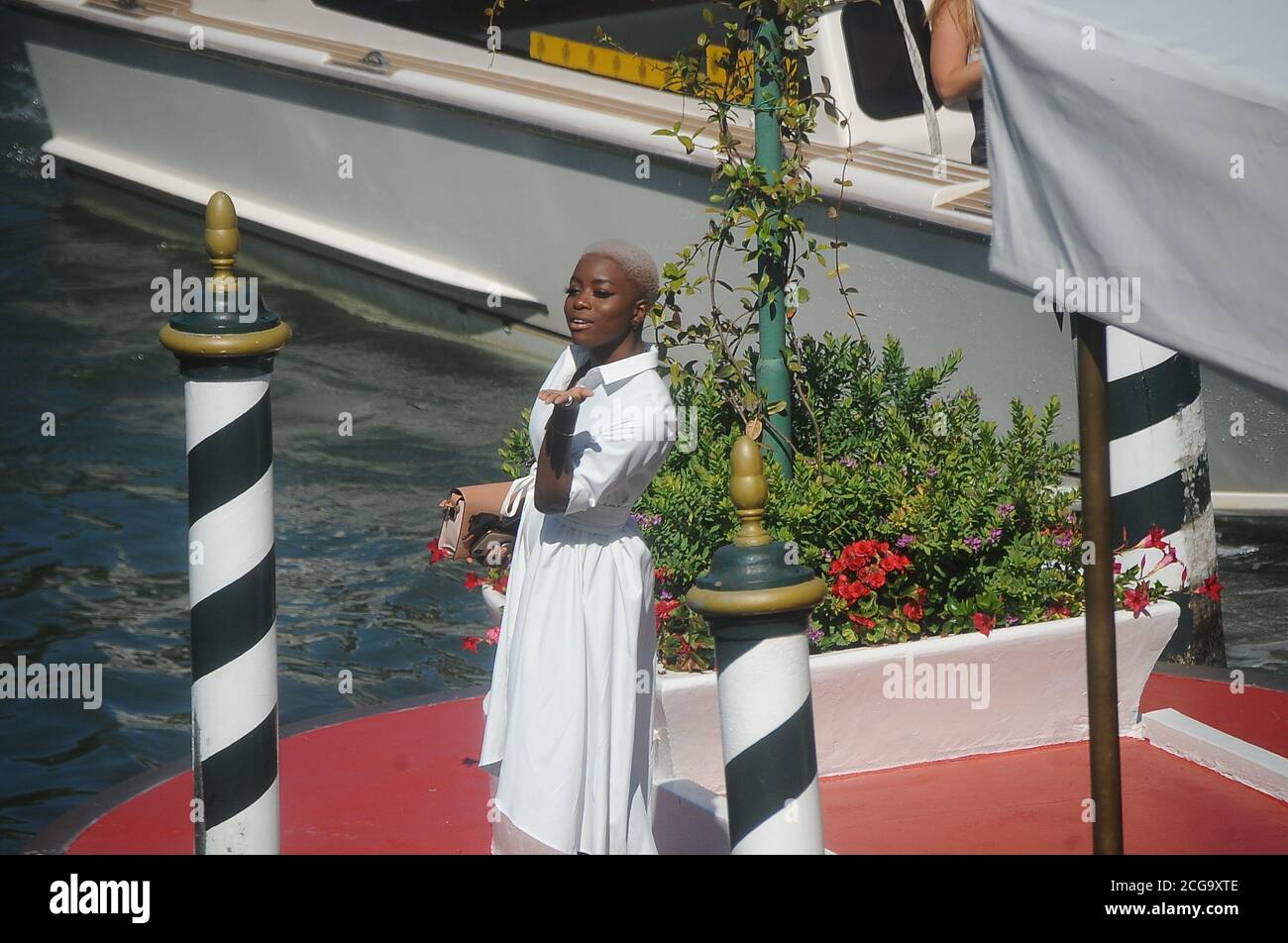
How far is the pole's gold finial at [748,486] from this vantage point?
2.90 metres

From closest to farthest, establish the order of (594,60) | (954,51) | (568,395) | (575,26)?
(568,395), (954,51), (594,60), (575,26)

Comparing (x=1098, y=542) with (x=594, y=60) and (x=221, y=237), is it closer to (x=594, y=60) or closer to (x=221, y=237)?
(x=221, y=237)

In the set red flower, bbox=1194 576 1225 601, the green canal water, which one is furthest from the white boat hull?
red flower, bbox=1194 576 1225 601

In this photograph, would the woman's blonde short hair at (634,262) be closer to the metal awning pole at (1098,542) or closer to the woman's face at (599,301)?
the woman's face at (599,301)

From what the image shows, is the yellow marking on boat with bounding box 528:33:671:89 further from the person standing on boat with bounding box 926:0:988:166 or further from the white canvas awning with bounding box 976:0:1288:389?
the white canvas awning with bounding box 976:0:1288:389

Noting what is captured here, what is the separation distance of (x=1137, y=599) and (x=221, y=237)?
9.92ft

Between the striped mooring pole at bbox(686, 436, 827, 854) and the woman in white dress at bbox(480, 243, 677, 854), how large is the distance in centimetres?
68

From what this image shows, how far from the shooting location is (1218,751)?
5.05 meters

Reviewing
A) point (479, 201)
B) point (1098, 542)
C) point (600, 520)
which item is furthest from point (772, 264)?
point (479, 201)

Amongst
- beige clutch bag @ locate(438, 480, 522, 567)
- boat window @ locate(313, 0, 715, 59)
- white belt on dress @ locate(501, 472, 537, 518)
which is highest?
boat window @ locate(313, 0, 715, 59)

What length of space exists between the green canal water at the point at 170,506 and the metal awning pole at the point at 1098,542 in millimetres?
3828

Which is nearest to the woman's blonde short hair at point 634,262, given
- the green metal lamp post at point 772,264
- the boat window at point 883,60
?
the green metal lamp post at point 772,264

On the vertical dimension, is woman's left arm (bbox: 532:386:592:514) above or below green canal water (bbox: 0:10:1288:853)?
above

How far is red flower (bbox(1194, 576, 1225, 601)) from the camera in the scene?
5773 mm
